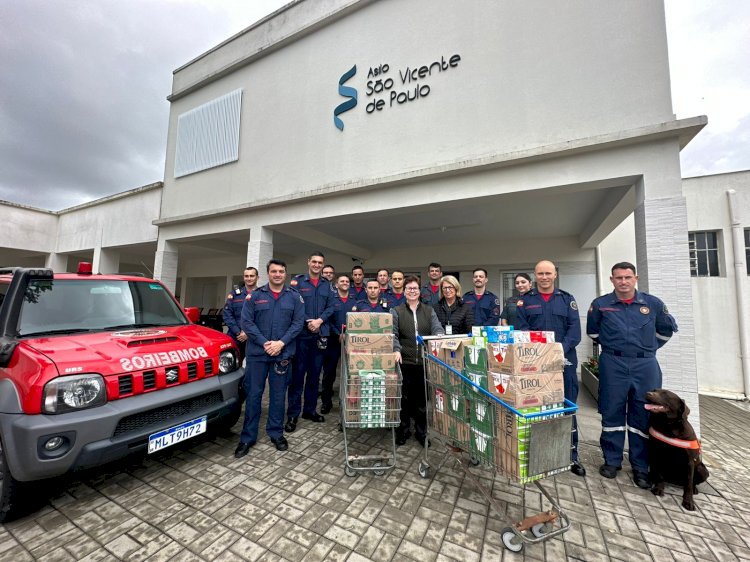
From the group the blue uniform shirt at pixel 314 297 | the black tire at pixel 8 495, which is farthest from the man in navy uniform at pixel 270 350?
the black tire at pixel 8 495

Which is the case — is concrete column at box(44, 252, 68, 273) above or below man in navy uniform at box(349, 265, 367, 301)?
above

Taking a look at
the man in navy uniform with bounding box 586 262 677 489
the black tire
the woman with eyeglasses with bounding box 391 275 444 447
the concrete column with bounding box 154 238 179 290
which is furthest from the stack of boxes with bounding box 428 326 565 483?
the concrete column with bounding box 154 238 179 290

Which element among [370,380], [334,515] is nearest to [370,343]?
[370,380]

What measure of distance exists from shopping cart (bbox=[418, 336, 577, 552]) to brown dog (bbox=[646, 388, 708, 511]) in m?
1.26

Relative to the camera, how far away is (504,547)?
2045 mm

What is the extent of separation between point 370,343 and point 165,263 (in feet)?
25.5

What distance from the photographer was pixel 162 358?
2693mm

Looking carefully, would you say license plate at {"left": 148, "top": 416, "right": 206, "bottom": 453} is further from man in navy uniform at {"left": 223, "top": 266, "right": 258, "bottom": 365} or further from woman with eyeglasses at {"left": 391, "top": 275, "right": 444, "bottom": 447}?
woman with eyeglasses at {"left": 391, "top": 275, "right": 444, "bottom": 447}

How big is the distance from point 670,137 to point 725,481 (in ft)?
12.3

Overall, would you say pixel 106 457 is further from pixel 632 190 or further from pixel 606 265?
pixel 606 265

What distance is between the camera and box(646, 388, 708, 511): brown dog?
2.62 meters

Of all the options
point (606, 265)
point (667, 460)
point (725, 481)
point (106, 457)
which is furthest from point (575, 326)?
point (606, 265)

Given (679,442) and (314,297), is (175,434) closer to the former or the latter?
(314,297)

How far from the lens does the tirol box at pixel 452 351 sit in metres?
2.57
